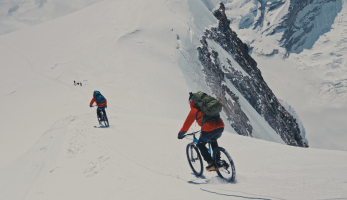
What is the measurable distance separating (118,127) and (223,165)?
6.92 metres

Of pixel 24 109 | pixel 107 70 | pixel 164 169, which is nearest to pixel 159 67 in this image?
A: pixel 107 70

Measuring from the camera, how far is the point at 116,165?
21.8 feet

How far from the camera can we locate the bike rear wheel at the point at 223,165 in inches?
206

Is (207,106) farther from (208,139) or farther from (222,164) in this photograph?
(222,164)

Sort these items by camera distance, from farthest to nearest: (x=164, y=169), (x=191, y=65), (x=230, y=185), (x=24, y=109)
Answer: (x=191, y=65) → (x=24, y=109) → (x=164, y=169) → (x=230, y=185)

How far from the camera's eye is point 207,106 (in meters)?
5.16

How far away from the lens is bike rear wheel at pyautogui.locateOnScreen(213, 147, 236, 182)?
524cm

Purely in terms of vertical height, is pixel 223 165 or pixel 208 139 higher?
pixel 208 139

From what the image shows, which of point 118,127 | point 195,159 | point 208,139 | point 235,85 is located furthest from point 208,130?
point 235,85

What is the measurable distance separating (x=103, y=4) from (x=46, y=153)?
51.0 metres

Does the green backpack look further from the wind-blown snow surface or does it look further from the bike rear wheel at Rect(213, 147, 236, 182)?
the wind-blown snow surface

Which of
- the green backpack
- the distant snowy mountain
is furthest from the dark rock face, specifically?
the green backpack

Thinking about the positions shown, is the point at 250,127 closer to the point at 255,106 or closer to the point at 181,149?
the point at 255,106

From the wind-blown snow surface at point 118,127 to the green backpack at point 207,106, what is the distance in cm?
154
